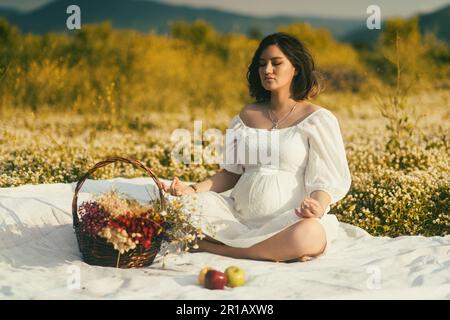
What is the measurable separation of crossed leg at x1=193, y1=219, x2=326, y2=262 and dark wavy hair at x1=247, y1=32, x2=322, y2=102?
126 centimetres

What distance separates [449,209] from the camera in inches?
275

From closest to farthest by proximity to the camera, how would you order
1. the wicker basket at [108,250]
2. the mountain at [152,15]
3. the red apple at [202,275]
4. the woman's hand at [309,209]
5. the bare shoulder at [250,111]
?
the red apple at [202,275], the wicker basket at [108,250], the woman's hand at [309,209], the bare shoulder at [250,111], the mountain at [152,15]

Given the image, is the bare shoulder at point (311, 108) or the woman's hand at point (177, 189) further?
the bare shoulder at point (311, 108)

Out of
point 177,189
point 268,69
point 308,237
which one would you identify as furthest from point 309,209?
point 268,69

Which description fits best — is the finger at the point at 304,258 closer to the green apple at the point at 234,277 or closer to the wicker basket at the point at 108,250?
the green apple at the point at 234,277

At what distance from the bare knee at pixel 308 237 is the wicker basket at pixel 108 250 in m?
1.03

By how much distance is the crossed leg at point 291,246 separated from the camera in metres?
5.11

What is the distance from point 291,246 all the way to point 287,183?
1.89 ft

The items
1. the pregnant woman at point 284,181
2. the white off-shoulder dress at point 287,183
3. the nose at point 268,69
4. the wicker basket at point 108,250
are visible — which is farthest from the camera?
the nose at point 268,69

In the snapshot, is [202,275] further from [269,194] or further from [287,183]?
[287,183]

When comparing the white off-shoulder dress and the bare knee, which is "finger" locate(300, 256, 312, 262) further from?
the white off-shoulder dress

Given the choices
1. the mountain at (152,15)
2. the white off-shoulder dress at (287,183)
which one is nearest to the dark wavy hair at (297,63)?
the white off-shoulder dress at (287,183)

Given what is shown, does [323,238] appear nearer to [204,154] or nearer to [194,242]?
[194,242]
